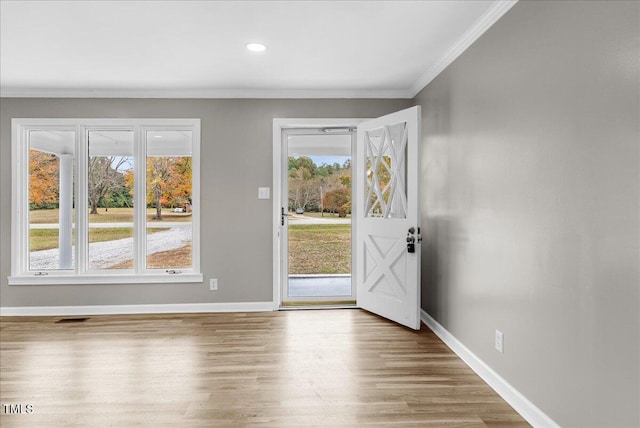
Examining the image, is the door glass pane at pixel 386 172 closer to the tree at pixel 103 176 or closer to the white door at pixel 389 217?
the white door at pixel 389 217

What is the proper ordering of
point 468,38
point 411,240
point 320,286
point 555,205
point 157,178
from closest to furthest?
point 555,205 → point 468,38 → point 411,240 → point 157,178 → point 320,286

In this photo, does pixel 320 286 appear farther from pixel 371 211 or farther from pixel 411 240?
pixel 411 240

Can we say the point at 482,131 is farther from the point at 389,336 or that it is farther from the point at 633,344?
the point at 389,336

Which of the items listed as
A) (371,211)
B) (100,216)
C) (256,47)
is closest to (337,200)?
(371,211)

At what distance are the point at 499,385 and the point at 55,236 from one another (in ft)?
14.9

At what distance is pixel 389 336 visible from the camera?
10.8 ft

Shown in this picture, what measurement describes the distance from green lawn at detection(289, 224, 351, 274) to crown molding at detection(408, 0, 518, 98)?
1.86m

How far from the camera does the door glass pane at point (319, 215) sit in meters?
4.37

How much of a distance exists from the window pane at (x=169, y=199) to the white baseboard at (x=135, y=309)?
46 cm

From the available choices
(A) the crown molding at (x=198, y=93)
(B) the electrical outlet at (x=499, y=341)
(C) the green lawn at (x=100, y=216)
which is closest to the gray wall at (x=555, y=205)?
(B) the electrical outlet at (x=499, y=341)

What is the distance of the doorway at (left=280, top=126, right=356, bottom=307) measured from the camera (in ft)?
14.3

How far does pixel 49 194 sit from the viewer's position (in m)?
4.11

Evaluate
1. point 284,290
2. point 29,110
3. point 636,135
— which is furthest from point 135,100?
point 636,135

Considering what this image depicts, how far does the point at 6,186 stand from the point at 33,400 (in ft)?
9.14
